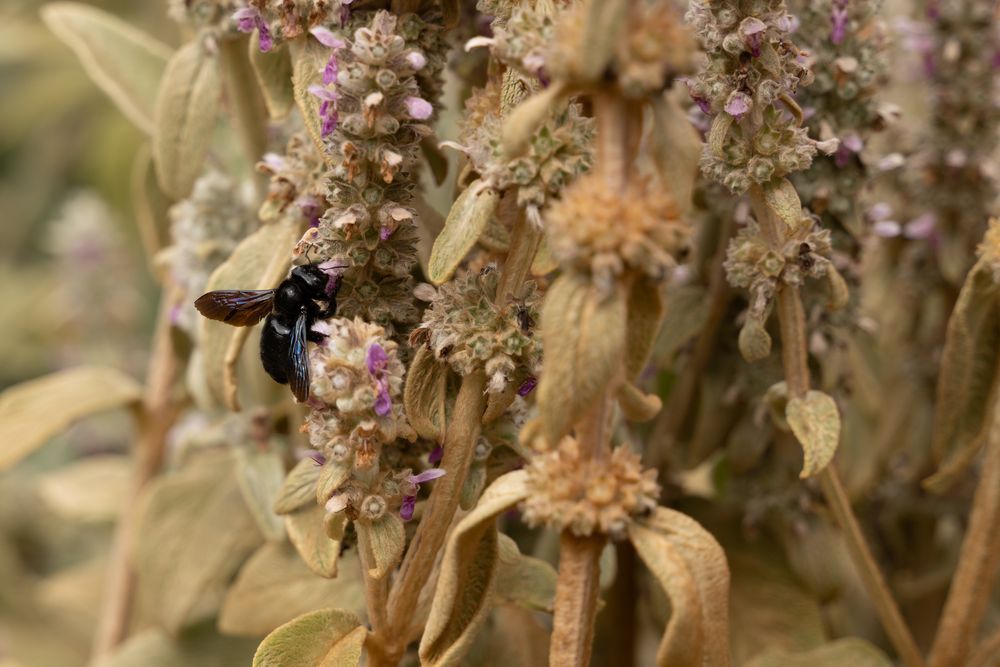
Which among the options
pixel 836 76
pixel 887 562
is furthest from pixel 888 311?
pixel 836 76

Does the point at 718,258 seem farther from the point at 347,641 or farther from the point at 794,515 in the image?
the point at 347,641

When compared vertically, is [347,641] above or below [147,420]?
above

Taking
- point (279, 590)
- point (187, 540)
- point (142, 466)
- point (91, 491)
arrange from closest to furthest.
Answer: point (279, 590), point (187, 540), point (142, 466), point (91, 491)

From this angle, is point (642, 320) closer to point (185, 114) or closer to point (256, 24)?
point (256, 24)

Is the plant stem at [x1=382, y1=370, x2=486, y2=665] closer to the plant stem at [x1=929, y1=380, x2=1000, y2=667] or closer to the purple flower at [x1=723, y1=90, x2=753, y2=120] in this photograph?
the purple flower at [x1=723, y1=90, x2=753, y2=120]

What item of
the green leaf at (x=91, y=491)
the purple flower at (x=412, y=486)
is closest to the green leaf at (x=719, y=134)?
the purple flower at (x=412, y=486)

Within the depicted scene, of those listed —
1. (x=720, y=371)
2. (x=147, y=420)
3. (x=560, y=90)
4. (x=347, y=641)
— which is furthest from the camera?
(x=147, y=420)

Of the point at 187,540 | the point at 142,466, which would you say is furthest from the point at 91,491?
the point at 187,540
